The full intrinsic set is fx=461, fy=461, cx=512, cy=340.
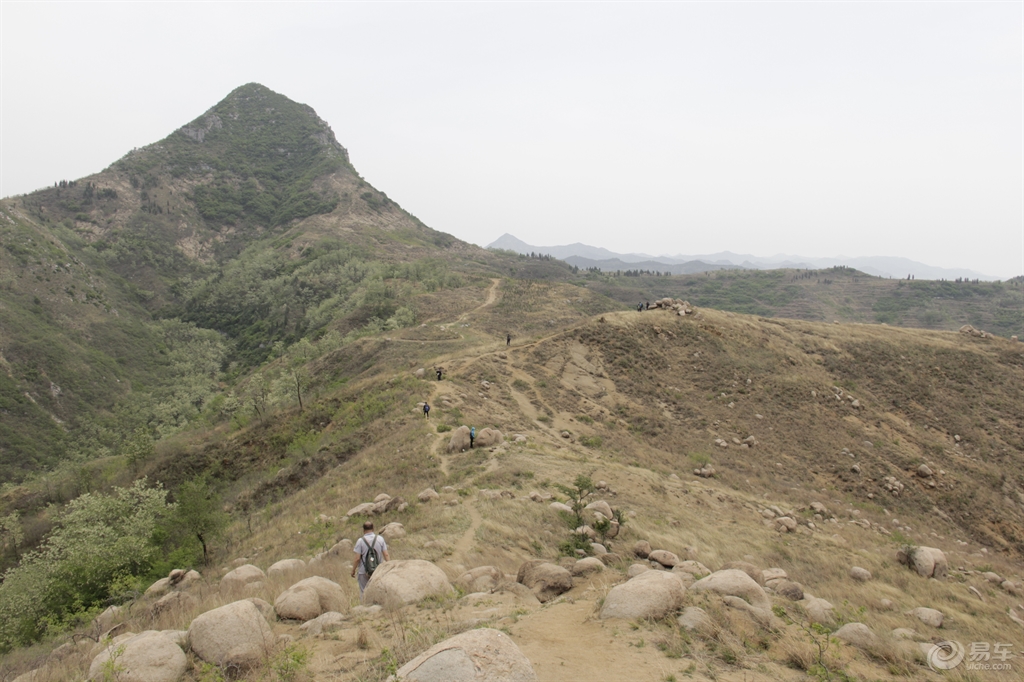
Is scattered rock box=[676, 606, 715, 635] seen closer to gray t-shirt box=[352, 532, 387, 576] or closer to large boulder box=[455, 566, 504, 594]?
large boulder box=[455, 566, 504, 594]

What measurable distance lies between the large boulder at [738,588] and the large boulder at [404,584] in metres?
5.04

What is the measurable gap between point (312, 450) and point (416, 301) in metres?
38.3

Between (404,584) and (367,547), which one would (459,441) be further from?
(404,584)

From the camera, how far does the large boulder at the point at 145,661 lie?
6.18 meters

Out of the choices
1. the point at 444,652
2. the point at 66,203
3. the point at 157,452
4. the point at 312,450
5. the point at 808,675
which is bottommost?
the point at 157,452

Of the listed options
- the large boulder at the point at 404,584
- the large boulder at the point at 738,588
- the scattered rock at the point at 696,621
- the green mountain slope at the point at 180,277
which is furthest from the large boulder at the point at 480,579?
the green mountain slope at the point at 180,277

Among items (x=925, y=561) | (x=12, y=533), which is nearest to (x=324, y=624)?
(x=925, y=561)

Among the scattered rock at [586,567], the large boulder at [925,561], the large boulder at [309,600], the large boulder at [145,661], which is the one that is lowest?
the large boulder at [925,561]

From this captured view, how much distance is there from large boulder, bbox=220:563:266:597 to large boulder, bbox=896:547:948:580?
19.8m

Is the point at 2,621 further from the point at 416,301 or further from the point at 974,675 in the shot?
the point at 416,301

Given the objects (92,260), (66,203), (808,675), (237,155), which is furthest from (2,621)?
(237,155)

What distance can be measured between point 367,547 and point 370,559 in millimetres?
268

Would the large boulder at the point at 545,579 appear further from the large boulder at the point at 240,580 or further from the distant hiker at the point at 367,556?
the large boulder at the point at 240,580

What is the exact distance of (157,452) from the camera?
29.4 meters
